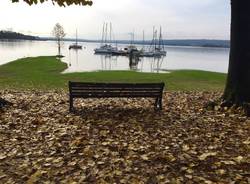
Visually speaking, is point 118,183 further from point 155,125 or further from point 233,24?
point 233,24

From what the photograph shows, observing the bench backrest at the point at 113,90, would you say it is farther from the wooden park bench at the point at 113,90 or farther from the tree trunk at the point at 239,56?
the tree trunk at the point at 239,56

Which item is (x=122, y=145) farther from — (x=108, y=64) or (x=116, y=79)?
(x=108, y=64)

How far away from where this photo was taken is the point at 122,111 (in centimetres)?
1098

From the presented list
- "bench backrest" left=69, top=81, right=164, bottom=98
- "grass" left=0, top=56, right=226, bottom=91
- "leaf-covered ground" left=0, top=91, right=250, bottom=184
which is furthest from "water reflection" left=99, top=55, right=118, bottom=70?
"leaf-covered ground" left=0, top=91, right=250, bottom=184

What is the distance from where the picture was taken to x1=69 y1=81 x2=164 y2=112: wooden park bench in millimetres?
11086

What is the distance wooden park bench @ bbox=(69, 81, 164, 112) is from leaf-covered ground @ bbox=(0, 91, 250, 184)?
1.42ft

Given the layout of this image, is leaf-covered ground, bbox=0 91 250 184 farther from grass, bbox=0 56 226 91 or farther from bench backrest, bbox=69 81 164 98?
grass, bbox=0 56 226 91

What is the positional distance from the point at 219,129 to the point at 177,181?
3656 mm

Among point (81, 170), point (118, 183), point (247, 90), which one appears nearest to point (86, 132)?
point (81, 170)

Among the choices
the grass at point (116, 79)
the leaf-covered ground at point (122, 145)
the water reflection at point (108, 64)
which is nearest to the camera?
the leaf-covered ground at point (122, 145)

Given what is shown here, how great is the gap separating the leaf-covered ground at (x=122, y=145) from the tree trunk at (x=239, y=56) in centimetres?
96

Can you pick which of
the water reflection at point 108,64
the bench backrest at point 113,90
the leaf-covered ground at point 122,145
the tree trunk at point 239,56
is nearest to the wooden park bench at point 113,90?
the bench backrest at point 113,90

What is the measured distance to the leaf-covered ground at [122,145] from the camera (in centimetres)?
623

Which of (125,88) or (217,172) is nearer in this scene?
(217,172)
